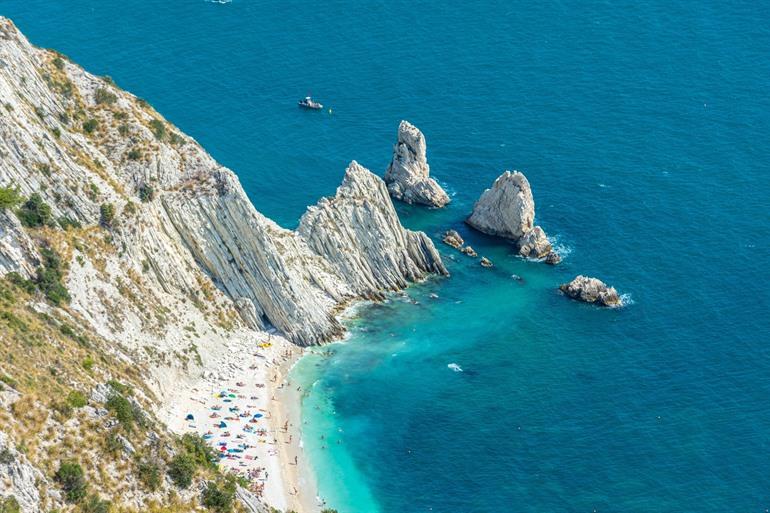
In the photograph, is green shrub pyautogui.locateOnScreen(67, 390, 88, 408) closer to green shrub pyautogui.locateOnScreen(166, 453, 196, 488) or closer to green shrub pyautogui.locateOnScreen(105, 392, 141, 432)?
green shrub pyautogui.locateOnScreen(105, 392, 141, 432)

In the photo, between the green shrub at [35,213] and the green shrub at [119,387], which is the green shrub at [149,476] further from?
the green shrub at [35,213]

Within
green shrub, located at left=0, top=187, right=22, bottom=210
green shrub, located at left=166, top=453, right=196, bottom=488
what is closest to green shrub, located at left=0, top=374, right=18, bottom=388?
green shrub, located at left=166, top=453, right=196, bottom=488

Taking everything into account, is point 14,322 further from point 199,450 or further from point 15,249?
point 199,450

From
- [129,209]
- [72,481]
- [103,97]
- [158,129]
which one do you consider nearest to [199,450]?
[72,481]

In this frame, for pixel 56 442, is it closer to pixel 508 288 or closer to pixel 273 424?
pixel 273 424

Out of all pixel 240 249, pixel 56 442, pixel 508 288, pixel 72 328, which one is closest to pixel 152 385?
pixel 72 328

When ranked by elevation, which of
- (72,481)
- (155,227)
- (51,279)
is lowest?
(72,481)
